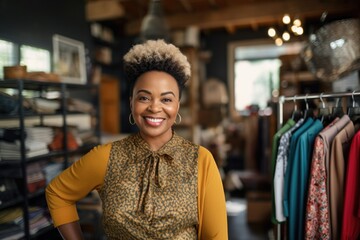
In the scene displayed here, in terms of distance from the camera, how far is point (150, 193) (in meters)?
1.29

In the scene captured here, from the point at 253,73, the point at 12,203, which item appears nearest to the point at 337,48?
the point at 12,203

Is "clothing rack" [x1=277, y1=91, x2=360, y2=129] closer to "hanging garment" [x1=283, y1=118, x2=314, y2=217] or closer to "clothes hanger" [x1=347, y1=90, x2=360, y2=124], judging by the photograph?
"clothes hanger" [x1=347, y1=90, x2=360, y2=124]

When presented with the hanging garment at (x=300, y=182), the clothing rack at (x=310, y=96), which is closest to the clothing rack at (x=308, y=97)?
the clothing rack at (x=310, y=96)

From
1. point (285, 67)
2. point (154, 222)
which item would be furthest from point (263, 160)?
point (154, 222)

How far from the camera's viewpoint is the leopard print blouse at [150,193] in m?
1.28

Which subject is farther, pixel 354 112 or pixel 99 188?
pixel 354 112

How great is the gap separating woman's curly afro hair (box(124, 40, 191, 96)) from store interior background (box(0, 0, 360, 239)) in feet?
4.57

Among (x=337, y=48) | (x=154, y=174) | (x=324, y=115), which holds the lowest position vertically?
(x=154, y=174)

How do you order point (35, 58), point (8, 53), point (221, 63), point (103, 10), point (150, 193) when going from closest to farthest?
point (150, 193)
point (8, 53)
point (35, 58)
point (103, 10)
point (221, 63)

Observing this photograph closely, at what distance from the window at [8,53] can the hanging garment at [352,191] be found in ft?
9.61

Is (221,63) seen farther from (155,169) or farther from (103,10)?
(155,169)

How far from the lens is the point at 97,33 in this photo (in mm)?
5684

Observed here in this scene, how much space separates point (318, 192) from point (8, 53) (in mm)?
2997

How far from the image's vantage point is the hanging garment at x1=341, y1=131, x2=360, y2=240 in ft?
5.18
